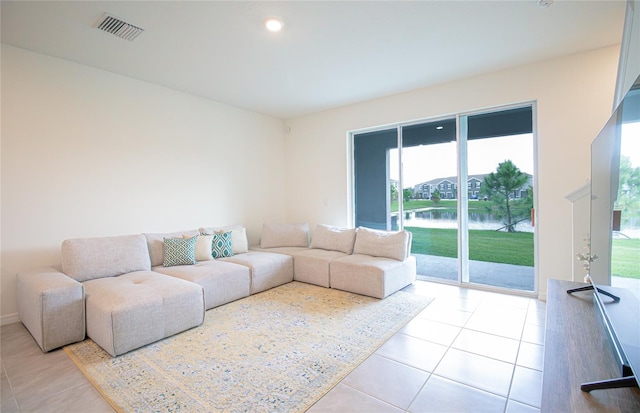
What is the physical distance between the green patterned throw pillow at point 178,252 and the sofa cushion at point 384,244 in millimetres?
2253

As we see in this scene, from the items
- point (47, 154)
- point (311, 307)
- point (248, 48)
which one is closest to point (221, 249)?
point (311, 307)

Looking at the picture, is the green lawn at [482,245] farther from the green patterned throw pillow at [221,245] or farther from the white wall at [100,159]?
the white wall at [100,159]

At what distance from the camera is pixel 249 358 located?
7.67 ft

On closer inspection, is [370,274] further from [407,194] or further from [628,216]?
[628,216]

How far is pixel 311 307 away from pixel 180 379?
1.58 m

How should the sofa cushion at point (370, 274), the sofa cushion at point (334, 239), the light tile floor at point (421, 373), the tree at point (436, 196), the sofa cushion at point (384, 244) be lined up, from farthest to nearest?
1. the sofa cushion at point (334, 239)
2. the tree at point (436, 196)
3. the sofa cushion at point (384, 244)
4. the sofa cushion at point (370, 274)
5. the light tile floor at point (421, 373)

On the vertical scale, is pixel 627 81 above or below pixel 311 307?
above

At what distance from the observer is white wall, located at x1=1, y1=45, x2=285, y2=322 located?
→ 3021 millimetres

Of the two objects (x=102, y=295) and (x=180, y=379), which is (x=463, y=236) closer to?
(x=180, y=379)

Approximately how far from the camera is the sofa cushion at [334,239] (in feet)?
15.0

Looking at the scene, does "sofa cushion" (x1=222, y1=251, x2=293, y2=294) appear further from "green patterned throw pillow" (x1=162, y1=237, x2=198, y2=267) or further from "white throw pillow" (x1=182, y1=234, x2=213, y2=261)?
"green patterned throw pillow" (x1=162, y1=237, x2=198, y2=267)

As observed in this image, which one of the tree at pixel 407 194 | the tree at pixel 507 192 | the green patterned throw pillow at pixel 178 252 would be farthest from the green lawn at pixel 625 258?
the green patterned throw pillow at pixel 178 252

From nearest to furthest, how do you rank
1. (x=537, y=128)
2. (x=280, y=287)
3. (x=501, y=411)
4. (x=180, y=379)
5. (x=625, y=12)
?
(x=501, y=411), (x=180, y=379), (x=625, y=12), (x=537, y=128), (x=280, y=287)

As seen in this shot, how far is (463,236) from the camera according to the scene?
4203mm
